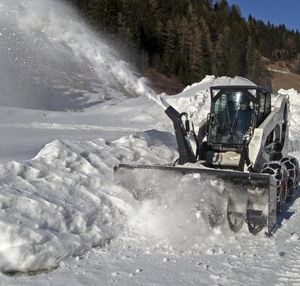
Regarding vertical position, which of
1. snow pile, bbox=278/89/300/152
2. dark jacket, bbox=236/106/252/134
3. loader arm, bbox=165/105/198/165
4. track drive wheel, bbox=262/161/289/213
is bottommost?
track drive wheel, bbox=262/161/289/213

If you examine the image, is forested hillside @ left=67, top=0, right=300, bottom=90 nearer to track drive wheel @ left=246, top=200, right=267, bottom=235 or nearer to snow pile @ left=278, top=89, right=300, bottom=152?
snow pile @ left=278, top=89, right=300, bottom=152

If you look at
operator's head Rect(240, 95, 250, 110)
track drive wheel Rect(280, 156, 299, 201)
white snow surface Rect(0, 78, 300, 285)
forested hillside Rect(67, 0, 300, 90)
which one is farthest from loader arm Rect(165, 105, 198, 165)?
forested hillside Rect(67, 0, 300, 90)

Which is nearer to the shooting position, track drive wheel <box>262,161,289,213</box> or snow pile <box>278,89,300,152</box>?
track drive wheel <box>262,161,289,213</box>

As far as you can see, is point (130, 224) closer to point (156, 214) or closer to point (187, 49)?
point (156, 214)

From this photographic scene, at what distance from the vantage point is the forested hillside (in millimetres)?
51719

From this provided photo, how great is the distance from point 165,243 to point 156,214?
907mm

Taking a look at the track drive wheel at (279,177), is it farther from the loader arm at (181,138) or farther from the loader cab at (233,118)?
the loader arm at (181,138)

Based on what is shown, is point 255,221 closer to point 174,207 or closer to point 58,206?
point 174,207

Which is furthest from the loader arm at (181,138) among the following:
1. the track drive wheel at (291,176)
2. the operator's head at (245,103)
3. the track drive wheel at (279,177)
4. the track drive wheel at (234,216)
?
the track drive wheel at (291,176)

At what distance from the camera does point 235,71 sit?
68562 millimetres

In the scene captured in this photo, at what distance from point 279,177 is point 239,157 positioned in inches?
33.5

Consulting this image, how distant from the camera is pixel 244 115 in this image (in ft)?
30.0

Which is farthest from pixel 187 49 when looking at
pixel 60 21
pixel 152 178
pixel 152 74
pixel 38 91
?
pixel 152 178

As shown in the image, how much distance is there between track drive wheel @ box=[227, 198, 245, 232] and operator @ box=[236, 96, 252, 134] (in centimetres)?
191
